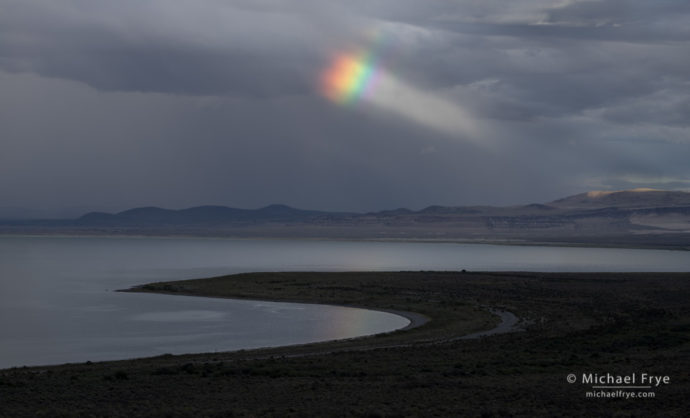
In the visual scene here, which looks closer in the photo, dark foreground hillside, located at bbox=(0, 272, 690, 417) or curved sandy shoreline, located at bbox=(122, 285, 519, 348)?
dark foreground hillside, located at bbox=(0, 272, 690, 417)

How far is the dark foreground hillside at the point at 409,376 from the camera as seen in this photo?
19609 millimetres

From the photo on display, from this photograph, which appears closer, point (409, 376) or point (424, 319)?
point (409, 376)

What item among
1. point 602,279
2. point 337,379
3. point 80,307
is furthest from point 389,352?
point 602,279

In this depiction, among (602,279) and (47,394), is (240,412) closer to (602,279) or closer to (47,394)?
(47,394)

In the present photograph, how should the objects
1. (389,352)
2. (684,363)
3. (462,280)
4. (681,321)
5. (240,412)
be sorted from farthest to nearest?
(462,280)
(681,321)
(389,352)
(684,363)
(240,412)

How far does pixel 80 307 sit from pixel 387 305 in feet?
68.6

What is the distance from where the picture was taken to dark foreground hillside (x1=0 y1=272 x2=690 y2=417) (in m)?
19.6

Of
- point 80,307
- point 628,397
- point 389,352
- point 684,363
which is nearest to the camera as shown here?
point 628,397

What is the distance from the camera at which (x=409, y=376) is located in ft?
79.9

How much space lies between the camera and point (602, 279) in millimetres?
79438

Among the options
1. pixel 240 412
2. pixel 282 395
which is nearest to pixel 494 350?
pixel 282 395

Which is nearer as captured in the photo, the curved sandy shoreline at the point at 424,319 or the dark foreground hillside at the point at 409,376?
the dark foreground hillside at the point at 409,376

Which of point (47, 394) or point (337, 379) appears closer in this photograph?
point (47, 394)

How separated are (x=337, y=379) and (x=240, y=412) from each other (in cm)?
546
